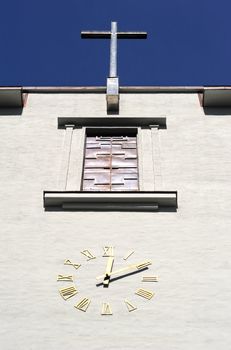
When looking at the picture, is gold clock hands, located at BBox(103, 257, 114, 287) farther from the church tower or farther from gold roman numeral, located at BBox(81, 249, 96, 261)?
gold roman numeral, located at BBox(81, 249, 96, 261)

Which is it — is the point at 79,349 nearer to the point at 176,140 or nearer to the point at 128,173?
the point at 128,173

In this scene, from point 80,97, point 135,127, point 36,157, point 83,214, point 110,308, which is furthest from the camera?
point 80,97

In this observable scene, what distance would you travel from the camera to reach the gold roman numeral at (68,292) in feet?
31.7

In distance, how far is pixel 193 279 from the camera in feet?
32.6

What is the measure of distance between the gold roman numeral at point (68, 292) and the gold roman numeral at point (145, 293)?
81 cm

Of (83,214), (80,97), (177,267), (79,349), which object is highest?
(80,97)

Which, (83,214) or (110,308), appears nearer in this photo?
(110,308)

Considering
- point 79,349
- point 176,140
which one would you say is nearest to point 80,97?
point 176,140

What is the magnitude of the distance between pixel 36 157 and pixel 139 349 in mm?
4694
